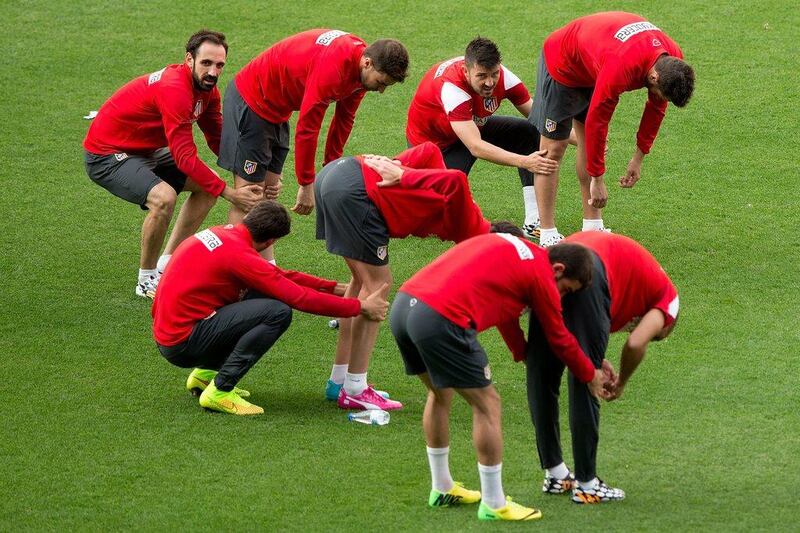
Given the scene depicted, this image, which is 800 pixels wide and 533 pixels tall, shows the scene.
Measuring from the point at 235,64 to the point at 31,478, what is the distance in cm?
697

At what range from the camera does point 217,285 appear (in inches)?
258

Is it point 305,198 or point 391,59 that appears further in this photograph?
point 305,198

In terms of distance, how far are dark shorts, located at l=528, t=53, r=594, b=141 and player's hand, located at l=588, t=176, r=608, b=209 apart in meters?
0.46

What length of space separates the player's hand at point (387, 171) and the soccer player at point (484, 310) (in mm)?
1070

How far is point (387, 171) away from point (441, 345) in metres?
1.46

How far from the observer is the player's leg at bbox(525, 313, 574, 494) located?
5551mm

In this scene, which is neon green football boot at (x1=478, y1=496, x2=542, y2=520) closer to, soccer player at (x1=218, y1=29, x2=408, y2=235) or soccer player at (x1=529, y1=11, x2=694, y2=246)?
soccer player at (x1=218, y1=29, x2=408, y2=235)

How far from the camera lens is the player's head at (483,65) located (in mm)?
7923

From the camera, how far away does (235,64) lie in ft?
40.0

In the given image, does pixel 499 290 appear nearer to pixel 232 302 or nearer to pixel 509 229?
pixel 509 229

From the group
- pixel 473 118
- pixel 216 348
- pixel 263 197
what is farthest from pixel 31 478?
pixel 473 118

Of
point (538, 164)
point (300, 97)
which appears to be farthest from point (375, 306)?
point (300, 97)

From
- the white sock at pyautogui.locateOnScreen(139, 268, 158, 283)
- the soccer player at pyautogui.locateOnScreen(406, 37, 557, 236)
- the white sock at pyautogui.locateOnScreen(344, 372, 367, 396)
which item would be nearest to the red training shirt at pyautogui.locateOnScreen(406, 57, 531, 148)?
the soccer player at pyautogui.locateOnScreen(406, 37, 557, 236)

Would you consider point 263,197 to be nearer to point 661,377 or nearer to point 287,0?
point 661,377
